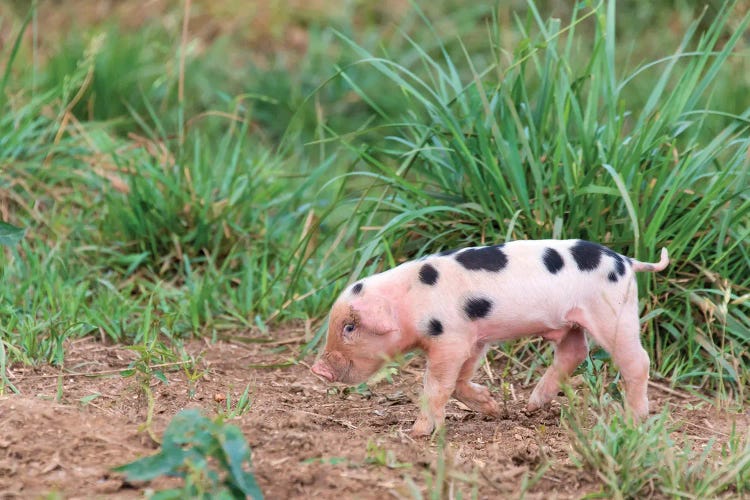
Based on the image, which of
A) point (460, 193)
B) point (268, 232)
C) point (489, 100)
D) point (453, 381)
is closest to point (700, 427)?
point (453, 381)

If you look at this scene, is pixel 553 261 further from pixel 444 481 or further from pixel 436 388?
pixel 444 481

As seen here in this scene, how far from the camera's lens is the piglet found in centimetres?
358

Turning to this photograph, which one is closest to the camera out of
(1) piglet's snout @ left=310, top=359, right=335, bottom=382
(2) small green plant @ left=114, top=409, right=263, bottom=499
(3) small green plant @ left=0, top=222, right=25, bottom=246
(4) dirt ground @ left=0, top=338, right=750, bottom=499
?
(2) small green plant @ left=114, top=409, right=263, bottom=499

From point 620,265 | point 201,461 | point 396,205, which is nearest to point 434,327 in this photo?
point 620,265

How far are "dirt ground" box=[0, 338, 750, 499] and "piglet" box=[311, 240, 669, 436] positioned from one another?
24 centimetres

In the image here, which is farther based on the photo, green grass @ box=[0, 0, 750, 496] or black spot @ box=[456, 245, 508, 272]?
green grass @ box=[0, 0, 750, 496]

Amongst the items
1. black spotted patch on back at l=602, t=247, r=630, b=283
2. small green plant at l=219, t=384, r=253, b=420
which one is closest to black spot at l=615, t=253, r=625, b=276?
black spotted patch on back at l=602, t=247, r=630, b=283

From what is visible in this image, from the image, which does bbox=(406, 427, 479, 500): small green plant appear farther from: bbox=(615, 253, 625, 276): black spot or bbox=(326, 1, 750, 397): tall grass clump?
bbox=(326, 1, 750, 397): tall grass clump

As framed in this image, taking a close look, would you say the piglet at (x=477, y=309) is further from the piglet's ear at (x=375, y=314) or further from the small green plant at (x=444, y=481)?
the small green plant at (x=444, y=481)

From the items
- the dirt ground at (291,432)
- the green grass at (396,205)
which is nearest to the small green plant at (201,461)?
the dirt ground at (291,432)

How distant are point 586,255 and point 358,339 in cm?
82

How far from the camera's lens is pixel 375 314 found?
3557 mm

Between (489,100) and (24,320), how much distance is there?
2250 millimetres

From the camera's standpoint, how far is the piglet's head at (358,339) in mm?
3574
